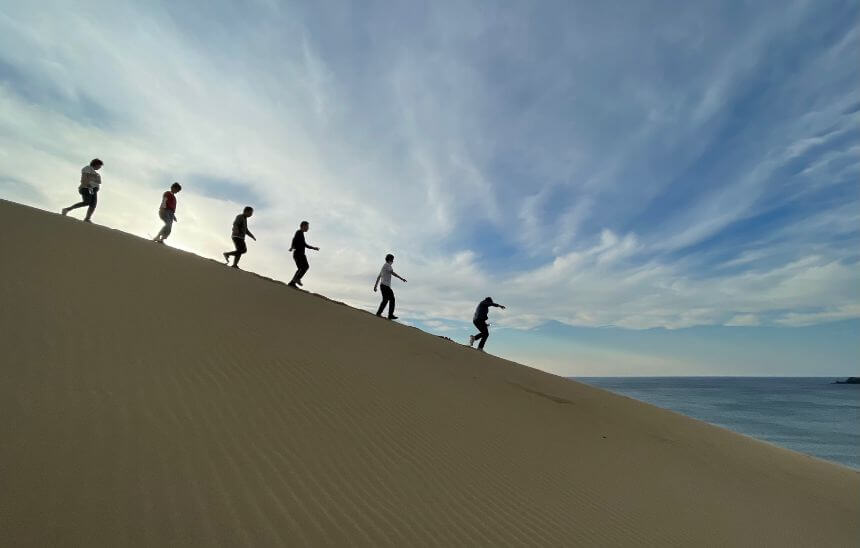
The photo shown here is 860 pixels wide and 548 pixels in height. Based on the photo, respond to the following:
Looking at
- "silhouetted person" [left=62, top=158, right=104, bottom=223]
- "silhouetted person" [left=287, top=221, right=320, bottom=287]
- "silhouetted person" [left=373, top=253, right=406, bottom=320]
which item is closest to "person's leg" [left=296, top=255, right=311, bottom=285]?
"silhouetted person" [left=287, top=221, right=320, bottom=287]

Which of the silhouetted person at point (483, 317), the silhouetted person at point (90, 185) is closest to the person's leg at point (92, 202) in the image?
the silhouetted person at point (90, 185)

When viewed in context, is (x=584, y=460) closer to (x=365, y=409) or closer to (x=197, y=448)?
(x=365, y=409)

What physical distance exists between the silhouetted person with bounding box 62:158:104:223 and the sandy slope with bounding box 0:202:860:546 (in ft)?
3.64

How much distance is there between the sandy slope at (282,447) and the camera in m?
2.68

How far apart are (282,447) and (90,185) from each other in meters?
10.0

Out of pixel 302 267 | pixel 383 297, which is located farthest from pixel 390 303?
pixel 302 267

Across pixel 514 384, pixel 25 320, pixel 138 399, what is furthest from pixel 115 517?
pixel 514 384

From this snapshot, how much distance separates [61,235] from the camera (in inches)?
331

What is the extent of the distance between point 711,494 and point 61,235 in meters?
12.8

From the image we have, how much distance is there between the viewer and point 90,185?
9.78 metres

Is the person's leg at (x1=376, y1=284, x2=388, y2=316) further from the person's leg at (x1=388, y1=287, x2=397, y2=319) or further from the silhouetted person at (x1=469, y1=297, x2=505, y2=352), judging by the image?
the silhouetted person at (x1=469, y1=297, x2=505, y2=352)

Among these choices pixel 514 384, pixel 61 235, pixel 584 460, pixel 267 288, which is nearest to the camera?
pixel 584 460

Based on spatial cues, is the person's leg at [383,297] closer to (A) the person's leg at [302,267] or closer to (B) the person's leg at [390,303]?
(B) the person's leg at [390,303]

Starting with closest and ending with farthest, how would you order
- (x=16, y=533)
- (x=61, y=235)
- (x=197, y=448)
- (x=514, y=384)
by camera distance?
(x=16, y=533) < (x=197, y=448) < (x=61, y=235) < (x=514, y=384)
